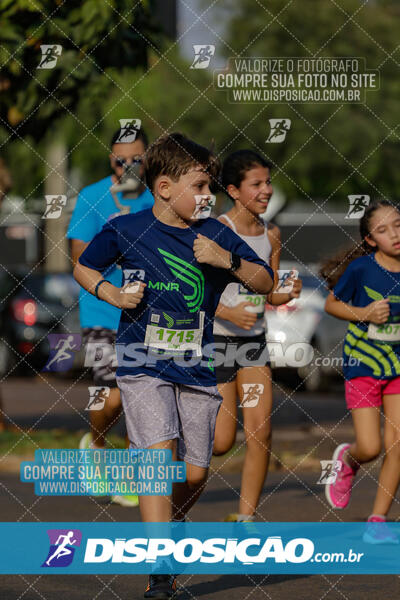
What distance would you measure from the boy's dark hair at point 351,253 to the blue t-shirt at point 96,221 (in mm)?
1166

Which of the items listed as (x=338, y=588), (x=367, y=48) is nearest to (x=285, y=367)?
(x=338, y=588)

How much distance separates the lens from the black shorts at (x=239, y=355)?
7.08m

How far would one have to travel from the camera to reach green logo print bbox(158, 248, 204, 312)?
18.3ft

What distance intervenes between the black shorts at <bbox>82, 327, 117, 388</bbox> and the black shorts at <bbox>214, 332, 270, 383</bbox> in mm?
858

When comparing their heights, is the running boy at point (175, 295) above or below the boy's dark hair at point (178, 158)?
below

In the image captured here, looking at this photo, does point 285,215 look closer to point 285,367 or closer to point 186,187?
point 285,367

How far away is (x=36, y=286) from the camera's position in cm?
2020

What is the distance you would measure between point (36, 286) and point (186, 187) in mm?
14776

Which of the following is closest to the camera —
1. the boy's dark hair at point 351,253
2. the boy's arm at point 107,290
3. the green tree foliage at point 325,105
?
the boy's arm at point 107,290

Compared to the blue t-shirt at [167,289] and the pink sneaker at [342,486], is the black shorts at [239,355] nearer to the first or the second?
the pink sneaker at [342,486]

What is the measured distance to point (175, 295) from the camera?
557 cm

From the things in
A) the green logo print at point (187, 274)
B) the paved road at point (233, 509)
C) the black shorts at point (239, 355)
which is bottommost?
the paved road at point (233, 509)

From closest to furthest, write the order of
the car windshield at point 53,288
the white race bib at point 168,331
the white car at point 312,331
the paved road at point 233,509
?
the white race bib at point 168,331 → the paved road at point 233,509 → the white car at point 312,331 → the car windshield at point 53,288

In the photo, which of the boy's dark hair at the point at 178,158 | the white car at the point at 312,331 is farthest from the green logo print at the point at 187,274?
the white car at the point at 312,331
